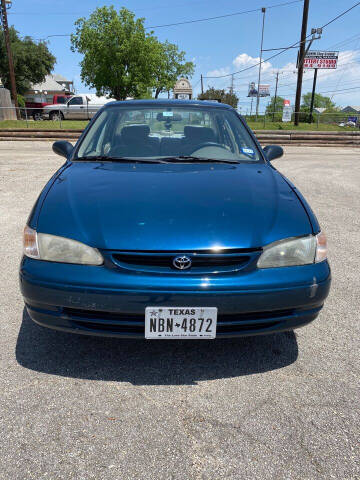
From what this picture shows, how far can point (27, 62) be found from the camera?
40.6m

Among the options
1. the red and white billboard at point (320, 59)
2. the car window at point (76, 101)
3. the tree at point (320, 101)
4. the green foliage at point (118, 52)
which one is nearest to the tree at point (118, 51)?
the green foliage at point (118, 52)

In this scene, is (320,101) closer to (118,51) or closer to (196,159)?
(118,51)

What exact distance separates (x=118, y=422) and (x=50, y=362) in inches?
24.7

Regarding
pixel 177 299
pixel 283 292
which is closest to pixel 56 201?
pixel 177 299

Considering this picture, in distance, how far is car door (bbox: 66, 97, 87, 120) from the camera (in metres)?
24.5

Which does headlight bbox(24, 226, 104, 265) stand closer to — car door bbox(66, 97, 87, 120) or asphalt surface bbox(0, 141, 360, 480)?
asphalt surface bbox(0, 141, 360, 480)

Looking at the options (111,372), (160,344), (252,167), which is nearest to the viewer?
(111,372)

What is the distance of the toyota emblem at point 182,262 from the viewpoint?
71.4 inches

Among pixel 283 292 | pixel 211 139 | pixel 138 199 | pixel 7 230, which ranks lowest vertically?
pixel 7 230

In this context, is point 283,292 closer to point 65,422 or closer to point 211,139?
point 65,422

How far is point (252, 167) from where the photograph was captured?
9.21 feet

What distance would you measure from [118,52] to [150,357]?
3390 centimetres

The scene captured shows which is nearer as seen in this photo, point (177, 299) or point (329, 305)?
point (177, 299)

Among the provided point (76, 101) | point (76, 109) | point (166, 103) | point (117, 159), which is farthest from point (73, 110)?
point (117, 159)
